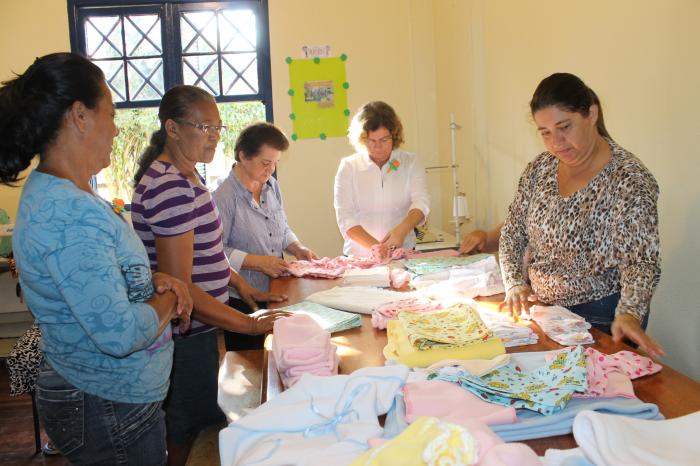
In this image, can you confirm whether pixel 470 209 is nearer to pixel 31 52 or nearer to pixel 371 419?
pixel 371 419

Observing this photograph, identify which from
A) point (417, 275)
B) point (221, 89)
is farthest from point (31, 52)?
point (417, 275)

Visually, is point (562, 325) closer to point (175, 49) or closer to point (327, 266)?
point (327, 266)

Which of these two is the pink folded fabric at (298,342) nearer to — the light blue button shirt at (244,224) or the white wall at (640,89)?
the light blue button shirt at (244,224)

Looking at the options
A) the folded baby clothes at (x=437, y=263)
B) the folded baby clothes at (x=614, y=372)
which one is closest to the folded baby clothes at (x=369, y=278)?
the folded baby clothes at (x=437, y=263)

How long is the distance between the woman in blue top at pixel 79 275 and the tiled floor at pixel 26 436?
0.93 m

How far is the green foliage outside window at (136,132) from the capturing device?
5.84 metres

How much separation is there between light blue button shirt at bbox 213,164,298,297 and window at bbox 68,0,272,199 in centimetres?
245

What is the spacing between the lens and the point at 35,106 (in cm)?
151

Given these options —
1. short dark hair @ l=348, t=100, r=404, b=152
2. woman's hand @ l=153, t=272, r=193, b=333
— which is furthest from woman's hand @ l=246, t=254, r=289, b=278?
woman's hand @ l=153, t=272, r=193, b=333

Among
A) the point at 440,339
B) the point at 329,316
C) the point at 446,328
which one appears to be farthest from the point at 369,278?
the point at 440,339

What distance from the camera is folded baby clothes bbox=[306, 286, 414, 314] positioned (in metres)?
2.45

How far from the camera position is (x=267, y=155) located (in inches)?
130

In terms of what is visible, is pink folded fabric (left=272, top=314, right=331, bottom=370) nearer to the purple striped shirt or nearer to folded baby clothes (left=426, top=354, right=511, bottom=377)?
folded baby clothes (left=426, top=354, right=511, bottom=377)

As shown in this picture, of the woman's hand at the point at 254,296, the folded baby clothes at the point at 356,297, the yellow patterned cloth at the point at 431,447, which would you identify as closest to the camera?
the yellow patterned cloth at the point at 431,447
